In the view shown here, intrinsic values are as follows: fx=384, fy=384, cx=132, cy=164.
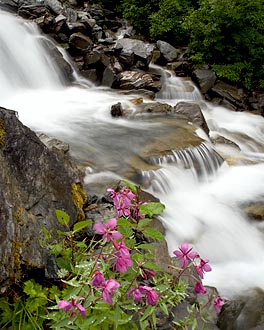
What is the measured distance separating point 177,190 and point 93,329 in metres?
4.03

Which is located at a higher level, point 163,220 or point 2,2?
point 2,2

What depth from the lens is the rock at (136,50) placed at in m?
12.2

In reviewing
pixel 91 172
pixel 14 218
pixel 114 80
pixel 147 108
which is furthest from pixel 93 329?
pixel 114 80

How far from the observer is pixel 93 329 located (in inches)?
72.4

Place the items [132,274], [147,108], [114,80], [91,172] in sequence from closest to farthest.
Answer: [132,274] → [91,172] → [147,108] → [114,80]

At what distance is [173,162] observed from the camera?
20.0 feet

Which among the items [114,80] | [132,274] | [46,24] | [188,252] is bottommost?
[114,80]

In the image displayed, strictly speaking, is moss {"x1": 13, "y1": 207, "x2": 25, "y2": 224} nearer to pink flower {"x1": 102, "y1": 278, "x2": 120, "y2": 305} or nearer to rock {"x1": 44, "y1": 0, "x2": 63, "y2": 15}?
pink flower {"x1": 102, "y1": 278, "x2": 120, "y2": 305}

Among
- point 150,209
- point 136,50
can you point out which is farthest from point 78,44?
A: point 150,209

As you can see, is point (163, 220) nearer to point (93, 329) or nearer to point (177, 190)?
point (177, 190)

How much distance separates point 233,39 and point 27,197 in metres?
11.4

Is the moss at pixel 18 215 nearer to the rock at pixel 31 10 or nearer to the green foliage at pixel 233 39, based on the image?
the green foliage at pixel 233 39

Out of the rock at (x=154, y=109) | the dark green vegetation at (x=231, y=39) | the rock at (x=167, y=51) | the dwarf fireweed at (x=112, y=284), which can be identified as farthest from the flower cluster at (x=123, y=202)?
the rock at (x=167, y=51)

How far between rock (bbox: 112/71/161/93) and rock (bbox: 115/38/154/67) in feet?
3.77
